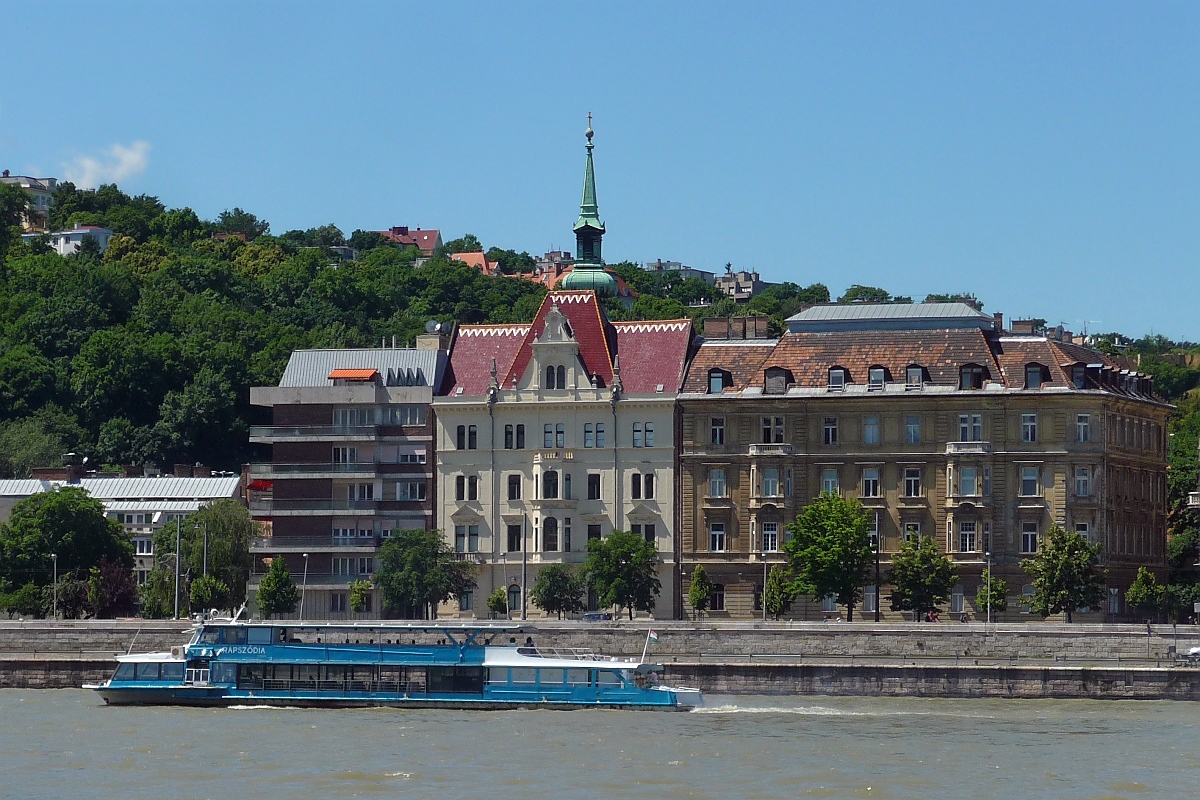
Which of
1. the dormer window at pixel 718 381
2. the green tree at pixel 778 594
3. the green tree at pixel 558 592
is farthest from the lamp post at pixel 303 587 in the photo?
the green tree at pixel 778 594

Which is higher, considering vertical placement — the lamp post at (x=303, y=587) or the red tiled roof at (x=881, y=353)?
the red tiled roof at (x=881, y=353)

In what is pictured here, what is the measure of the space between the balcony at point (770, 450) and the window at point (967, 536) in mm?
8774

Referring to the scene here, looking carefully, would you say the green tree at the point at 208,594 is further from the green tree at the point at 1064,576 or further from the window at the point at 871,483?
the green tree at the point at 1064,576

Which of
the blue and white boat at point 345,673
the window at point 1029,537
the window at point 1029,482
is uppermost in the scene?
the window at point 1029,482

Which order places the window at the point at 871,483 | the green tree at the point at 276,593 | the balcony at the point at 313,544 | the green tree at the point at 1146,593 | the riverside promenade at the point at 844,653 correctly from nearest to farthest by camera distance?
the riverside promenade at the point at 844,653
the green tree at the point at 1146,593
the window at the point at 871,483
the green tree at the point at 276,593
the balcony at the point at 313,544


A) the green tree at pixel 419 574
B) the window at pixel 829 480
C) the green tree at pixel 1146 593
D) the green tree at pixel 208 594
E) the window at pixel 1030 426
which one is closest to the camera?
the green tree at pixel 1146 593

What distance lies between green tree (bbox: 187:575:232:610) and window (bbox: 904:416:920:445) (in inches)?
1283

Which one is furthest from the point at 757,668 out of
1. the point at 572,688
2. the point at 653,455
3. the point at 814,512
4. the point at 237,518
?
the point at 237,518

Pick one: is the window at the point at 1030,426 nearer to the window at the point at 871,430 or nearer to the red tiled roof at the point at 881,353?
the red tiled roof at the point at 881,353

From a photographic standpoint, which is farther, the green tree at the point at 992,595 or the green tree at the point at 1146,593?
the green tree at the point at 1146,593

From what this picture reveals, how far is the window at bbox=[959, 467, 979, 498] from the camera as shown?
124 metres

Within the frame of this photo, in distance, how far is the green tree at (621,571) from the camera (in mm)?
124500

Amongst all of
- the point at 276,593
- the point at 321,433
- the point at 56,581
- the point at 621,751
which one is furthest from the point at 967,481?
the point at 621,751

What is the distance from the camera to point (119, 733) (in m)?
86.7
